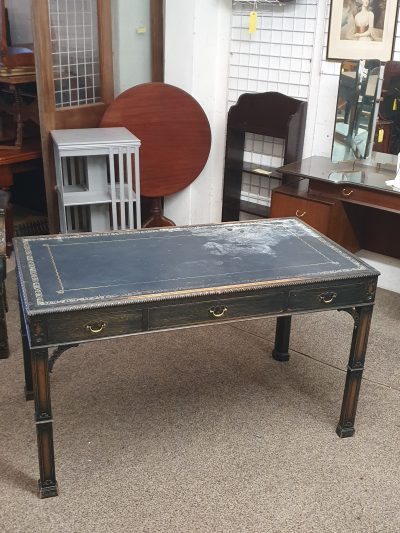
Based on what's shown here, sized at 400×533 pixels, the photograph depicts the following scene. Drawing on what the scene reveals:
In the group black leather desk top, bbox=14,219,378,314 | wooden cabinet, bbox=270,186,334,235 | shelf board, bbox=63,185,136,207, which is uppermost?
black leather desk top, bbox=14,219,378,314

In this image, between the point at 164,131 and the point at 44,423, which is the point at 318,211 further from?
the point at 44,423

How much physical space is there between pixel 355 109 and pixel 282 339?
138 centimetres

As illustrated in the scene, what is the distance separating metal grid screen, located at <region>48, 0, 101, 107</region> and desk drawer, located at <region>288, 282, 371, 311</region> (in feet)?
8.14

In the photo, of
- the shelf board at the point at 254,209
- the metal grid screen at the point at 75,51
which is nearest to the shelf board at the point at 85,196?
the metal grid screen at the point at 75,51

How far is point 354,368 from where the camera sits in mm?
2361

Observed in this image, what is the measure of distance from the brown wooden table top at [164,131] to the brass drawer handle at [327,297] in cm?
222

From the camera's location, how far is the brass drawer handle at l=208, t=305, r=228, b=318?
6.86ft

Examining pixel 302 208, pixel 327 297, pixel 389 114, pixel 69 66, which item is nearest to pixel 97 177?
pixel 69 66

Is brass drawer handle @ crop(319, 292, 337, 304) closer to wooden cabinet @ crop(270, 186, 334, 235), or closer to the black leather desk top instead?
the black leather desk top

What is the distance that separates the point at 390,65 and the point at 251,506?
252 cm

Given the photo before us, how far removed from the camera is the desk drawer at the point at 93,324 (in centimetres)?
192

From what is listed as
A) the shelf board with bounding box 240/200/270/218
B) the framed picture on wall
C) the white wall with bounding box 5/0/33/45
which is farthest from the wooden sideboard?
the white wall with bounding box 5/0/33/45

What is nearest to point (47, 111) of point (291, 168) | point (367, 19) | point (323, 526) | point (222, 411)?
point (291, 168)

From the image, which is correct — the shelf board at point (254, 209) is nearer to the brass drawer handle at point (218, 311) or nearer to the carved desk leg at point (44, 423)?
the brass drawer handle at point (218, 311)
